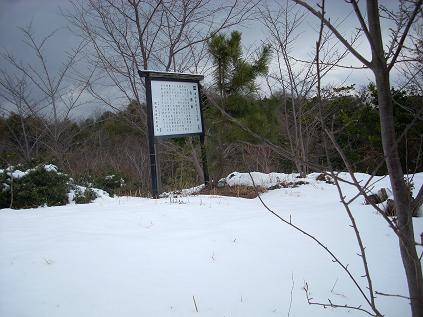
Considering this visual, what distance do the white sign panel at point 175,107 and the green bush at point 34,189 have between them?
5.73 feet

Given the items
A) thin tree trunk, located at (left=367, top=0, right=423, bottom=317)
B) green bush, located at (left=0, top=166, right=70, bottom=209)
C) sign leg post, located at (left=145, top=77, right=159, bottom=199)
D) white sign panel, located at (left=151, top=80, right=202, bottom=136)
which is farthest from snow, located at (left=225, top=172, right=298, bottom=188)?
thin tree trunk, located at (left=367, top=0, right=423, bottom=317)

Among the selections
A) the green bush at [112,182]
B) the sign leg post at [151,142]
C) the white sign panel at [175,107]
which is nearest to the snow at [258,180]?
the white sign panel at [175,107]

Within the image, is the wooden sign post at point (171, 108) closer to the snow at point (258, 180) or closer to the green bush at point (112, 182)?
the snow at point (258, 180)

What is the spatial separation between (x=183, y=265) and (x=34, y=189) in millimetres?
3320

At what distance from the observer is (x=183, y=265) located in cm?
223

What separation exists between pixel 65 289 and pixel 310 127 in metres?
7.85

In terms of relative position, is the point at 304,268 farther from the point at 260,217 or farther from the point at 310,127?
the point at 310,127

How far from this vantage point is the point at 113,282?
1.97 m

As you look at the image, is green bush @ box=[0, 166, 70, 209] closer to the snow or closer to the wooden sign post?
the wooden sign post

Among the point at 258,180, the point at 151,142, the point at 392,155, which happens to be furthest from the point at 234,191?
the point at 392,155

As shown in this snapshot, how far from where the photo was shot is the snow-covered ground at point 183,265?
5.91 feet

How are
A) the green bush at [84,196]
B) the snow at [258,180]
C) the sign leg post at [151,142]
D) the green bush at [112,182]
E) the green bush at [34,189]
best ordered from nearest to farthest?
the green bush at [34,189]
the green bush at [84,196]
the sign leg post at [151,142]
the snow at [258,180]
the green bush at [112,182]

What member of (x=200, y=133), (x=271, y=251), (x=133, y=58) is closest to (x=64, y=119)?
(x=133, y=58)

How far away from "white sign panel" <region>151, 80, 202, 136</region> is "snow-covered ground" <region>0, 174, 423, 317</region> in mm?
2792
